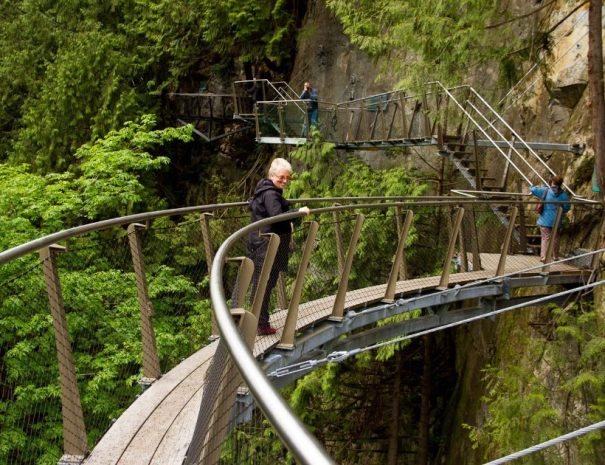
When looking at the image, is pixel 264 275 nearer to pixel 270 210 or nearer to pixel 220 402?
pixel 270 210

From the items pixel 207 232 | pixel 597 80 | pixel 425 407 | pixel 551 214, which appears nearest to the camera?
pixel 207 232

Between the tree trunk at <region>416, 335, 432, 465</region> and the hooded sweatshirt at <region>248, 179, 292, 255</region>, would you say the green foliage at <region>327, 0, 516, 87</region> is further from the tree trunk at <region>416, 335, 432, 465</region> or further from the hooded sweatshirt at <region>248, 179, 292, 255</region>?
the tree trunk at <region>416, 335, 432, 465</region>

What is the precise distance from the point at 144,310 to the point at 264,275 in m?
0.92

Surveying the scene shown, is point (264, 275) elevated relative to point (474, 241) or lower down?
elevated

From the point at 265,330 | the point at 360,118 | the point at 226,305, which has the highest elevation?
Result: the point at 360,118

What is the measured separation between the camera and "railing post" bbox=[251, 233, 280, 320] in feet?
17.1

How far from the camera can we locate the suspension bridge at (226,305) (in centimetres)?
319

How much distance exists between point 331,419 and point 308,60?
12.4 m

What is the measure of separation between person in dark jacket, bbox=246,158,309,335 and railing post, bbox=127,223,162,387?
0.95 metres

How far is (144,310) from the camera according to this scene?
505 cm

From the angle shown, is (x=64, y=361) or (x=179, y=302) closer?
(x=64, y=361)

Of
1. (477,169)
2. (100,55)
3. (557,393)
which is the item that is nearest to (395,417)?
(477,169)

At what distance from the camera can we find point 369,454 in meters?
16.5

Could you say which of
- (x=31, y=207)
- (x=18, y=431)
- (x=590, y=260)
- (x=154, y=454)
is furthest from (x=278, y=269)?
(x=31, y=207)
